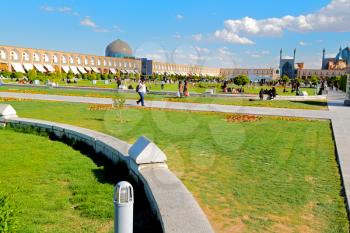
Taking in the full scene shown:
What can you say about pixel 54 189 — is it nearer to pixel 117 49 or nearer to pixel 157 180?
pixel 157 180

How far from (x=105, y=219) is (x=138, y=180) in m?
1.01

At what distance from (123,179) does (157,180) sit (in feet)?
2.81

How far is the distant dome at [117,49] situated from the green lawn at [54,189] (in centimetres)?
8448

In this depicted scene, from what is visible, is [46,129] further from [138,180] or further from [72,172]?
[138,180]

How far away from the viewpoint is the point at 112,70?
265ft

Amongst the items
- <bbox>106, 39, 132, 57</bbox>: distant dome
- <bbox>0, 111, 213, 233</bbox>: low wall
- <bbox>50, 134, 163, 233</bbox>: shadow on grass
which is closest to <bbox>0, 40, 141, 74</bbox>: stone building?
<bbox>106, 39, 132, 57</bbox>: distant dome

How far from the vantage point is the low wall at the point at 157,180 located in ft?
9.56

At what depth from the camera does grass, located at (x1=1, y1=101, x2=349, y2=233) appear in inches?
135

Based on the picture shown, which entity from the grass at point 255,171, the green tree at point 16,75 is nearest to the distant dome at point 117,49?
the green tree at point 16,75

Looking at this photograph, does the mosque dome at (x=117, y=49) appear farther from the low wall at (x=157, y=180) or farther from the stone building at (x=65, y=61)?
the low wall at (x=157, y=180)

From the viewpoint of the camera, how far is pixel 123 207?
2.43 m

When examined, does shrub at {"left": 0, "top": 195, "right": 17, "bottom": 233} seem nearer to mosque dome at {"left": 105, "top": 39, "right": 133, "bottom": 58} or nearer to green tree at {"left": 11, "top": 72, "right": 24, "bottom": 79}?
green tree at {"left": 11, "top": 72, "right": 24, "bottom": 79}

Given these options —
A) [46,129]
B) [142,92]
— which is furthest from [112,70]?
[46,129]

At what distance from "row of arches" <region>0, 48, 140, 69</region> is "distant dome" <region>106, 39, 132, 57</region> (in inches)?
135
